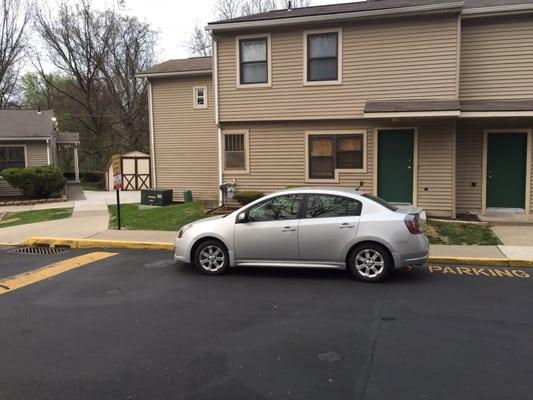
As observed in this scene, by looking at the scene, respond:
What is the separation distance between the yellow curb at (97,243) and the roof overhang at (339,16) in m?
7.12

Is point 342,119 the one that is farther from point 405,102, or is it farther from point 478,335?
point 478,335

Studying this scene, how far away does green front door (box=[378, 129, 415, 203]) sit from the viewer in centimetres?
1356

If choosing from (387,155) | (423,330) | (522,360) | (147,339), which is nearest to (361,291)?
(423,330)

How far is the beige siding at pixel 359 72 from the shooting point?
12.9m

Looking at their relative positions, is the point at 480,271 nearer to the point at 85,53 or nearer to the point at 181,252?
the point at 181,252

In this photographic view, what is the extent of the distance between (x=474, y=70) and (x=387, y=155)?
3.33 m

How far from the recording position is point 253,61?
47.5ft

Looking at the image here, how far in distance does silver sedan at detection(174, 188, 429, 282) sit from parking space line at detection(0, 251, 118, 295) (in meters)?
2.20

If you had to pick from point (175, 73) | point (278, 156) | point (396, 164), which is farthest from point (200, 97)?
point (396, 164)

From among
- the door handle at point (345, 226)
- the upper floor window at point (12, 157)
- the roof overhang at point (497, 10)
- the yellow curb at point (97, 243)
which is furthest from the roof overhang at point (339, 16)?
the upper floor window at point (12, 157)

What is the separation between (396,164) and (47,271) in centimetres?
944

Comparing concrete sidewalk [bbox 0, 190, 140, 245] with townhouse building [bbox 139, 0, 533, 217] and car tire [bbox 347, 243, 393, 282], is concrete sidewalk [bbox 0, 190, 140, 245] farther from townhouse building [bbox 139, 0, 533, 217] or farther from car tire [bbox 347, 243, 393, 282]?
car tire [bbox 347, 243, 393, 282]

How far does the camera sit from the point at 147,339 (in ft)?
16.4

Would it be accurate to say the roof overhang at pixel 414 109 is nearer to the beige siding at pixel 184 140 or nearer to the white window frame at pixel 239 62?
the white window frame at pixel 239 62
